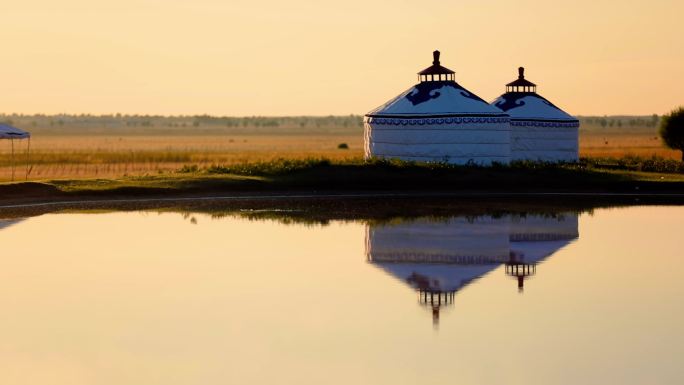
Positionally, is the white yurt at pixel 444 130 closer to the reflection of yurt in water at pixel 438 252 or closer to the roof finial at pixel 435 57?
the roof finial at pixel 435 57

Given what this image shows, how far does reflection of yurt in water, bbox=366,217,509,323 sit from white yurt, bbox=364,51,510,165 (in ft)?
51.3

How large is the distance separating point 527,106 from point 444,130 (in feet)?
25.6

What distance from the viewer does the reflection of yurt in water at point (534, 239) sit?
76.4ft

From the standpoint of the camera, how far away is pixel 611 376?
14.2 meters

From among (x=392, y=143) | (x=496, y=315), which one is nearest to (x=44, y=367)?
(x=496, y=315)

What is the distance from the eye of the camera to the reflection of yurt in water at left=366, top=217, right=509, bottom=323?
21188mm

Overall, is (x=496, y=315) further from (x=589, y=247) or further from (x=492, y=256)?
(x=589, y=247)

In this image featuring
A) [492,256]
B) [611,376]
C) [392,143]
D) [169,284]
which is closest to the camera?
[611,376]

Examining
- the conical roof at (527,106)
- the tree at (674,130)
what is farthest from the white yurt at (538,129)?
the tree at (674,130)

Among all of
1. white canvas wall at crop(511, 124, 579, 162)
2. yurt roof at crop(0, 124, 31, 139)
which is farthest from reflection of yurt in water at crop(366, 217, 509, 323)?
white canvas wall at crop(511, 124, 579, 162)

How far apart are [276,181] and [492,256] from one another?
18.5m

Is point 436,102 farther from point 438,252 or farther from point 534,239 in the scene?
point 438,252

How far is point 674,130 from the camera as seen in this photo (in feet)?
209

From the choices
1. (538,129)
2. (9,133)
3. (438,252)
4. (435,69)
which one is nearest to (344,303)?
(438,252)
